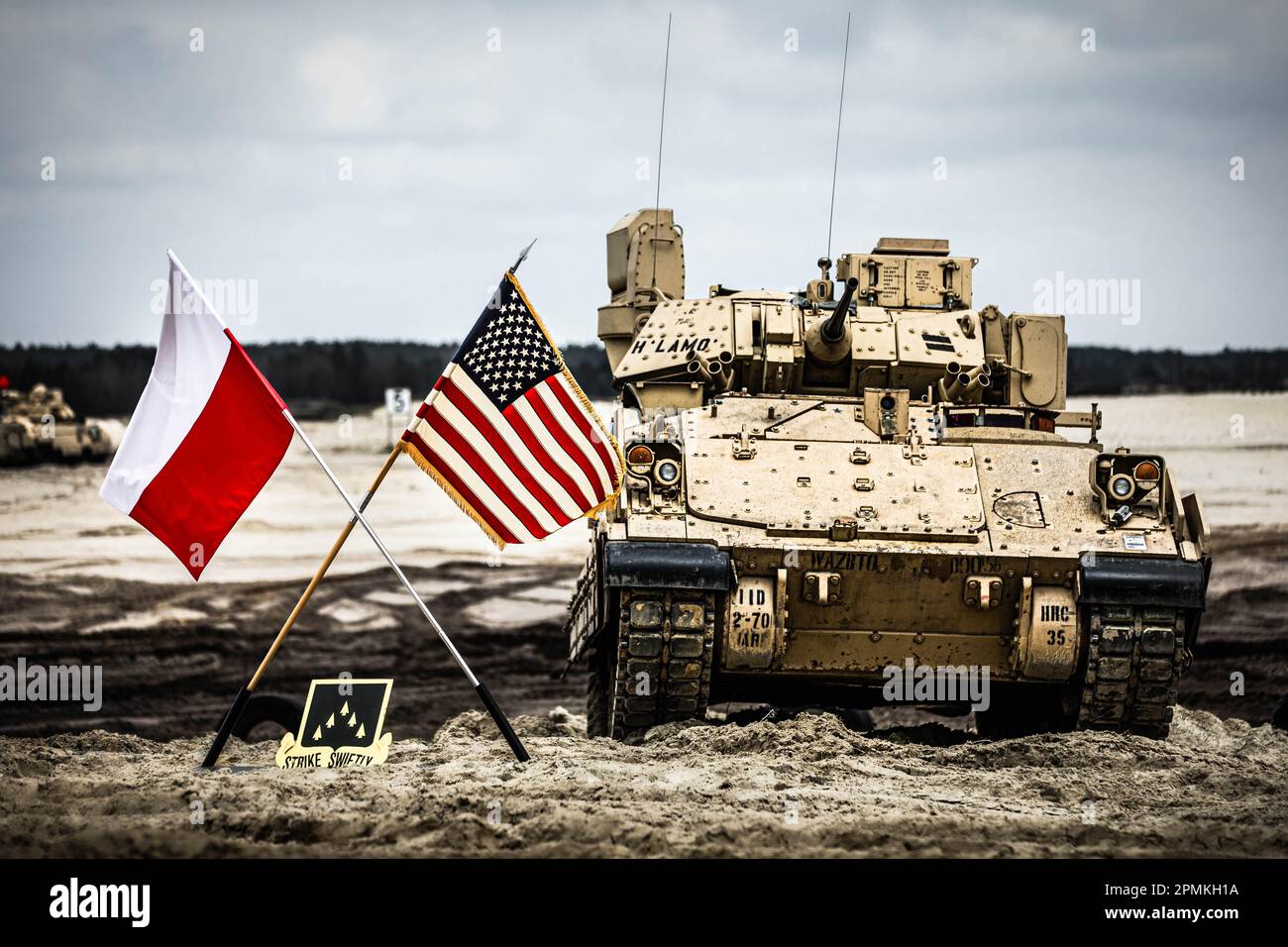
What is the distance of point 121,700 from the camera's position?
22484 mm

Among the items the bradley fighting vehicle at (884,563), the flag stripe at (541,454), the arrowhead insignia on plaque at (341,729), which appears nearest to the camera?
the flag stripe at (541,454)

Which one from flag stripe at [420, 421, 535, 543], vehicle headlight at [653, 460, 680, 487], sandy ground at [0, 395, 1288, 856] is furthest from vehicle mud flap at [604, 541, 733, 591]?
flag stripe at [420, 421, 535, 543]

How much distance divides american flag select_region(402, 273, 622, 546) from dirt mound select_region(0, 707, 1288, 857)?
1599 mm

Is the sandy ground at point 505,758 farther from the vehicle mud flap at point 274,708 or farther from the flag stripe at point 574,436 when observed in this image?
the flag stripe at point 574,436

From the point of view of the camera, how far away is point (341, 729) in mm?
12766

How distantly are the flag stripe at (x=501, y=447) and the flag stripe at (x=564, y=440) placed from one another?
0.25m

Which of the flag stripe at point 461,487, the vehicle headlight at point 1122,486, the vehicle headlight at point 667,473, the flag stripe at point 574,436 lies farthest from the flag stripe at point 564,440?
the vehicle headlight at point 1122,486

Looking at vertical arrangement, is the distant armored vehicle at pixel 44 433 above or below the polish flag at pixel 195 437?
below

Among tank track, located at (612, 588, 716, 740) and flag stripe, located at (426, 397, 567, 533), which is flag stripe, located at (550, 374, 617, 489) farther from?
tank track, located at (612, 588, 716, 740)

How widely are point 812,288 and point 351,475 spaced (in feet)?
79.0

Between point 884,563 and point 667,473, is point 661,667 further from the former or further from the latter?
point 884,563

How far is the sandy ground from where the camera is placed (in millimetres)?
9875

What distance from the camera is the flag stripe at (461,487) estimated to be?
38.6ft

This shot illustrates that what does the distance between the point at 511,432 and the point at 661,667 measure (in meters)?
2.45
